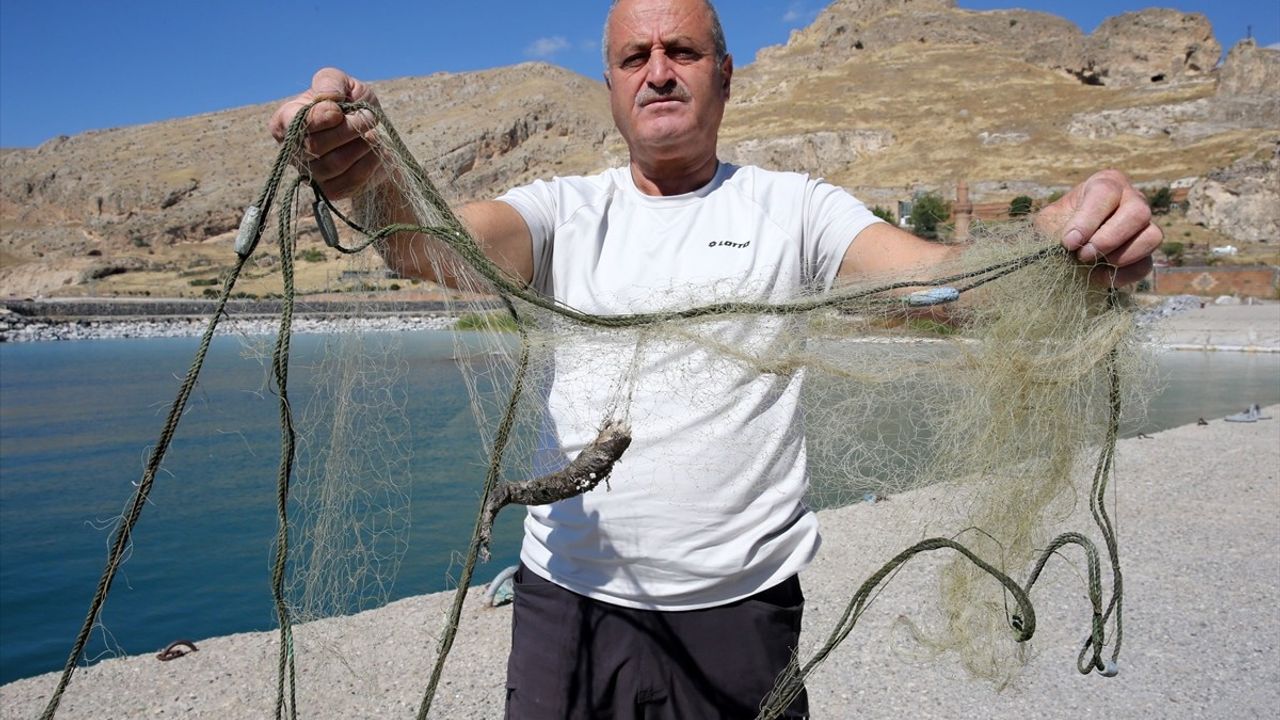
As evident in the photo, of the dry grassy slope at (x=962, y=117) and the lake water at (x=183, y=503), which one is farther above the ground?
the dry grassy slope at (x=962, y=117)

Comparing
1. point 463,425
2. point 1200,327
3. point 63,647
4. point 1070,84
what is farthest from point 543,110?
point 63,647

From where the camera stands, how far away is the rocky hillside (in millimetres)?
72312

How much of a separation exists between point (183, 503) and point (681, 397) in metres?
14.4

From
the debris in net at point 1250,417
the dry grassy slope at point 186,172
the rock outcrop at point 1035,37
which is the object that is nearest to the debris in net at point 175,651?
the debris in net at point 1250,417

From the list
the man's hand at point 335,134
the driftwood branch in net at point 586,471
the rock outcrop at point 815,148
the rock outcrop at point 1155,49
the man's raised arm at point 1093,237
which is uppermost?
the rock outcrop at point 1155,49

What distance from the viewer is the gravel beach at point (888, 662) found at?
4.47 m

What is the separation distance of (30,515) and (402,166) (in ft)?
51.4

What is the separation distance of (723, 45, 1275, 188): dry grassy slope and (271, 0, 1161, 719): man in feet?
236

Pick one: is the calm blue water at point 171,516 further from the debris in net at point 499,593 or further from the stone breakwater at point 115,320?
the stone breakwater at point 115,320

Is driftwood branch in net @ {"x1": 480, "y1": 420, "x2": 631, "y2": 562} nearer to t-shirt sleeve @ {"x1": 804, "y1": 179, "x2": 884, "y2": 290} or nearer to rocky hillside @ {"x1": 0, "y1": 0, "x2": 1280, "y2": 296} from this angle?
t-shirt sleeve @ {"x1": 804, "y1": 179, "x2": 884, "y2": 290}

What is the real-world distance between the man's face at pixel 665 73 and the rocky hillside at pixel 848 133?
150ft

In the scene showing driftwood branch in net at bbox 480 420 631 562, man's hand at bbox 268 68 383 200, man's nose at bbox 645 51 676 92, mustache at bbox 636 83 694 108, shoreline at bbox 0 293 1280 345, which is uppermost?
man's nose at bbox 645 51 676 92

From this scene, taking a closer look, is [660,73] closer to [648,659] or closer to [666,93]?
[666,93]

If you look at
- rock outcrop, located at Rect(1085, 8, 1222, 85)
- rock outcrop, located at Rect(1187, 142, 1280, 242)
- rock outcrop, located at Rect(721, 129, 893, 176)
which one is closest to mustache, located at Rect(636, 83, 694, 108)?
rock outcrop, located at Rect(1187, 142, 1280, 242)
